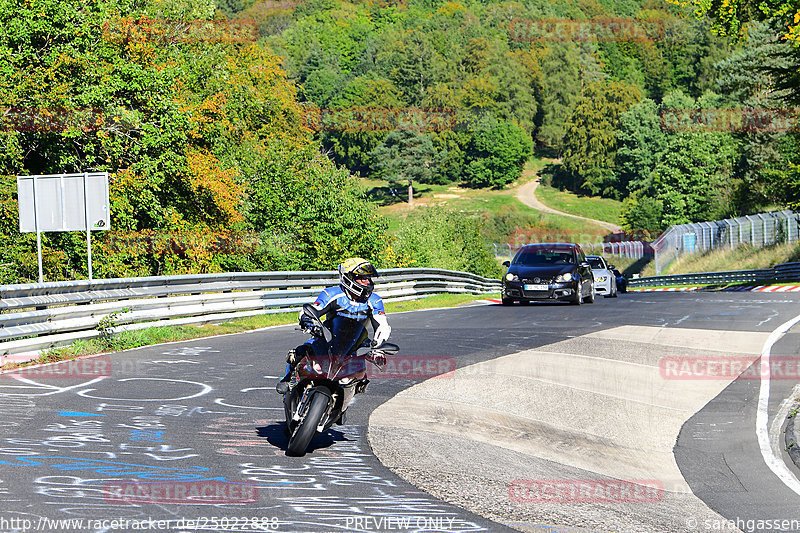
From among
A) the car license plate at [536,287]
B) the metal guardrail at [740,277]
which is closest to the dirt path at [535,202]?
the metal guardrail at [740,277]

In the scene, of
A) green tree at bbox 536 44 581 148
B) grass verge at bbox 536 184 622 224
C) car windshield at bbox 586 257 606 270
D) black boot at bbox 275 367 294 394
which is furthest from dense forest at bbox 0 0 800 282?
black boot at bbox 275 367 294 394

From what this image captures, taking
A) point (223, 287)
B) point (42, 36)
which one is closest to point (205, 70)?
point (42, 36)

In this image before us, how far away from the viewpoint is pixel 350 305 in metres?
8.05

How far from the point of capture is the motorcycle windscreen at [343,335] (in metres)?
7.94

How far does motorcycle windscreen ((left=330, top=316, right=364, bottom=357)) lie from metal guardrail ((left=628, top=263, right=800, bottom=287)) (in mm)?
37362

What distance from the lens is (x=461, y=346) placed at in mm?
15805

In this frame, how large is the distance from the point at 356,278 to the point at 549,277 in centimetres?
1782

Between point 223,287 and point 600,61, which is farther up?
point 600,61

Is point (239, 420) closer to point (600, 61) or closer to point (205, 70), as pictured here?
point (205, 70)

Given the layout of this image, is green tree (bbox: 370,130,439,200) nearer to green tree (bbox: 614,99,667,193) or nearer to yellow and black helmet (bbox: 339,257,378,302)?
green tree (bbox: 614,99,667,193)

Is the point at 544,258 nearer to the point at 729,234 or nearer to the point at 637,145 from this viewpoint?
the point at 729,234

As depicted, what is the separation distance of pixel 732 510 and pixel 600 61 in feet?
641

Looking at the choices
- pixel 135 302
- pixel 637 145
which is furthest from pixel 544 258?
pixel 637 145

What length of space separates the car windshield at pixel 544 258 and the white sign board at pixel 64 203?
1327 centimetres
